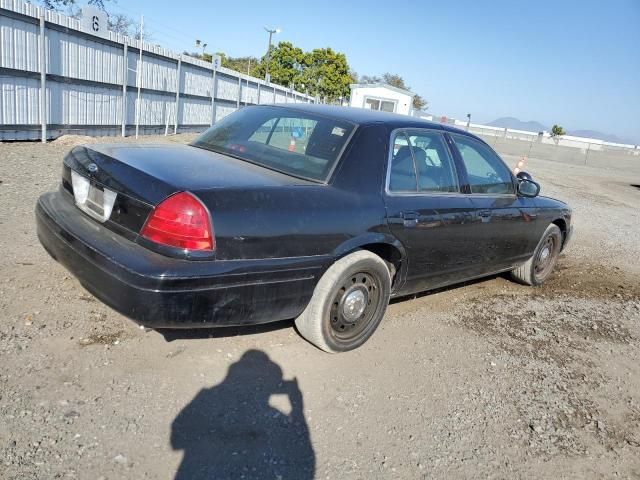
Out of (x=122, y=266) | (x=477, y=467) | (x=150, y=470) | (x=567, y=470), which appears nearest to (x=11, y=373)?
(x=122, y=266)

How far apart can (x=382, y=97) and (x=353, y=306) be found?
34.4m

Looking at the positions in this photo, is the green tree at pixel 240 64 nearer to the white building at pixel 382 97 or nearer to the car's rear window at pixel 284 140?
the white building at pixel 382 97

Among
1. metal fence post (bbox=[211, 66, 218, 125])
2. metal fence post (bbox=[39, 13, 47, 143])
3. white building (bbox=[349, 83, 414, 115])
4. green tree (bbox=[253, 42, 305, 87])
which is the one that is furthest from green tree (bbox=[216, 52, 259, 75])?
metal fence post (bbox=[39, 13, 47, 143])

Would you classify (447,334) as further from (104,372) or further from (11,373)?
(11,373)

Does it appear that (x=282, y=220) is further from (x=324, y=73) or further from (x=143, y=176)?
(x=324, y=73)

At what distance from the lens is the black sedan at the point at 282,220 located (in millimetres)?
2680

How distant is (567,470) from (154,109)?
15481 mm

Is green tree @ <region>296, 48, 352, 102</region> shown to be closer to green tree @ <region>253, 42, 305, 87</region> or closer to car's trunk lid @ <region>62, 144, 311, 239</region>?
green tree @ <region>253, 42, 305, 87</region>

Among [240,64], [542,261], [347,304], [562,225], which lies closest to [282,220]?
[347,304]

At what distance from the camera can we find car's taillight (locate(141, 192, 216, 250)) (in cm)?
266

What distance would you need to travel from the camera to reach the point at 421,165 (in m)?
3.97

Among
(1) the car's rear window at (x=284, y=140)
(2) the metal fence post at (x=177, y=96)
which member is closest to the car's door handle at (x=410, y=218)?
(1) the car's rear window at (x=284, y=140)

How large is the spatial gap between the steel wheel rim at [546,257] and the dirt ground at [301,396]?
43.3 inches

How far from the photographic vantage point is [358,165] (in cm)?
342
